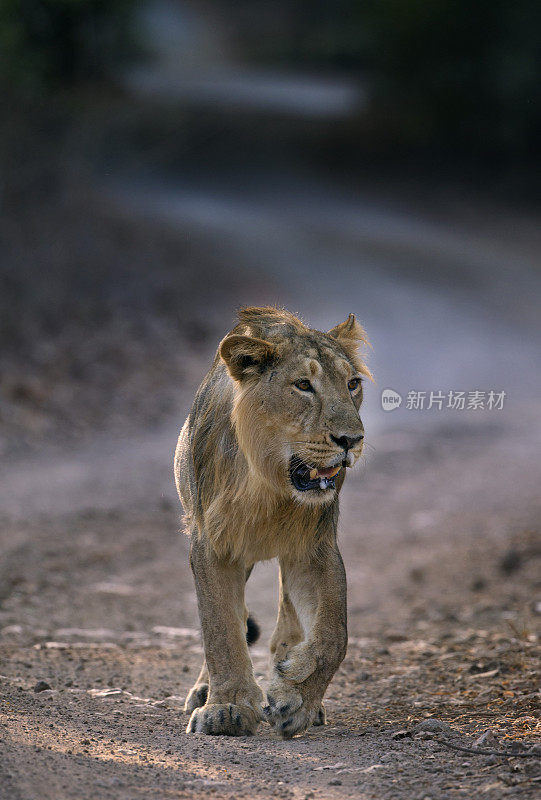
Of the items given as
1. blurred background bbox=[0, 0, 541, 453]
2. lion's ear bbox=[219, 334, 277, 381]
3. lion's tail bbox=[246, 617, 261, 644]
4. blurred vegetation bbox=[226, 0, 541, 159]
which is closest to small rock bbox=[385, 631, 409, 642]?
lion's tail bbox=[246, 617, 261, 644]

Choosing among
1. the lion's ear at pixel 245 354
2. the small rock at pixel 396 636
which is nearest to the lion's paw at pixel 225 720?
the lion's ear at pixel 245 354

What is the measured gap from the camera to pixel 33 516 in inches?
362

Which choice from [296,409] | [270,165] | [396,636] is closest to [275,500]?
[296,409]

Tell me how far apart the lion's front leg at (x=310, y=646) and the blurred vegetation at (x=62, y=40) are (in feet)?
46.4

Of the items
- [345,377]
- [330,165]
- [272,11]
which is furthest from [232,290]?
[345,377]

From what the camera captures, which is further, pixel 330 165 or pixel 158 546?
pixel 330 165

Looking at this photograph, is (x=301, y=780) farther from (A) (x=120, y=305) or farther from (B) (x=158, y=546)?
(A) (x=120, y=305)

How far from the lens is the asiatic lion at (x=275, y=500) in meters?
4.09

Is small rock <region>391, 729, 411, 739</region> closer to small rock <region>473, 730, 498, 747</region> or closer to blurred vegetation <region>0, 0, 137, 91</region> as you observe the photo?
small rock <region>473, 730, 498, 747</region>

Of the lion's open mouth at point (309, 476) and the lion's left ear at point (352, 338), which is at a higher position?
the lion's left ear at point (352, 338)

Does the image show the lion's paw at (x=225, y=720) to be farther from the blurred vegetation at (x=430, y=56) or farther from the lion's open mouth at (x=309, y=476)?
the blurred vegetation at (x=430, y=56)

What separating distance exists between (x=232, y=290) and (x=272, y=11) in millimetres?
4989

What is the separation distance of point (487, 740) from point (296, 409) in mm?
1379

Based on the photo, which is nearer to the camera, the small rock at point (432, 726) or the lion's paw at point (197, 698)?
the small rock at point (432, 726)
